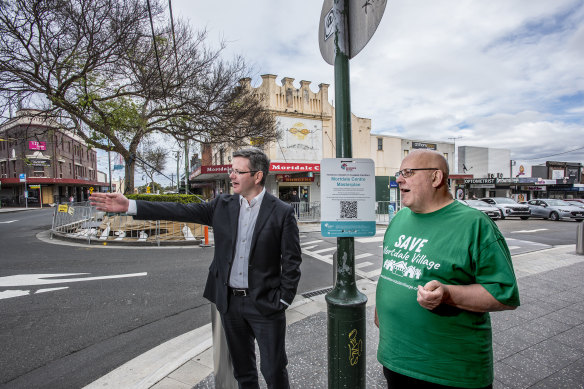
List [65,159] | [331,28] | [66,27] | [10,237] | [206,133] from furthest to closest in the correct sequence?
[65,159]
[206,133]
[10,237]
[66,27]
[331,28]

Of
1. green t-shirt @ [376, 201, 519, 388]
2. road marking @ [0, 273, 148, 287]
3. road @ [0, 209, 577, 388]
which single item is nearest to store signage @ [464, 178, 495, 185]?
road @ [0, 209, 577, 388]

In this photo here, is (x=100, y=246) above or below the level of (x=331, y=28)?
below

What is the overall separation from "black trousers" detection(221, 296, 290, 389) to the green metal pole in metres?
0.36

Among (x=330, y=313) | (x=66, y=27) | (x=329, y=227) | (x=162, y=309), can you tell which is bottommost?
(x=162, y=309)

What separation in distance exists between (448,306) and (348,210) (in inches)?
33.7

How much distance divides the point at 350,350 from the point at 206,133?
46.8 ft

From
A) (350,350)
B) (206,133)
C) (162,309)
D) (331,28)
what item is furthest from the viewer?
(206,133)

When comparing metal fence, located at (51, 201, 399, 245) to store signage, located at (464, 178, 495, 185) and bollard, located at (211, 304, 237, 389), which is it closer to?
bollard, located at (211, 304, 237, 389)

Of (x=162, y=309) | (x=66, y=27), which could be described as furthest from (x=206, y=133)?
(x=162, y=309)

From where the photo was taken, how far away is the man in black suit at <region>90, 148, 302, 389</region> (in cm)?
218

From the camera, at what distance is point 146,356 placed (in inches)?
135

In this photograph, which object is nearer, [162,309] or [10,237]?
[162,309]

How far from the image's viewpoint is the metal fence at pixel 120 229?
11414mm

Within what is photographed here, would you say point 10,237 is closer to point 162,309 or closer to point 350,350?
point 162,309
